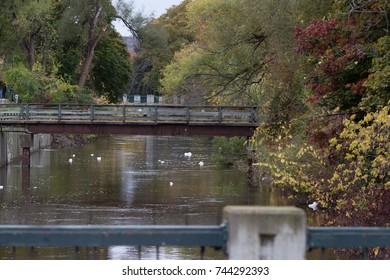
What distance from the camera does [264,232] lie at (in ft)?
21.6

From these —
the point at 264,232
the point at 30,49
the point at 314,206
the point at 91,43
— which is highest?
the point at 91,43

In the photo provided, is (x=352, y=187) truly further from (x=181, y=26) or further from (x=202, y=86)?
(x=181, y=26)

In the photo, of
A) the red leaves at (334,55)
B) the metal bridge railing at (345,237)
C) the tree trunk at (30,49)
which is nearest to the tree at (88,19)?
the tree trunk at (30,49)

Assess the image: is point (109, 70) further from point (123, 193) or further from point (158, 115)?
point (123, 193)

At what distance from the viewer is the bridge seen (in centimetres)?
4384

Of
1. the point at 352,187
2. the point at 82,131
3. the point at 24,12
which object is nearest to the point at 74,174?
the point at 82,131

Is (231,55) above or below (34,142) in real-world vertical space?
above

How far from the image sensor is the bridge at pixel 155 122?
43844 mm

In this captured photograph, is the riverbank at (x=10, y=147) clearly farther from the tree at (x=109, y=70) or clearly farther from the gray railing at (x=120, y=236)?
the gray railing at (x=120, y=236)

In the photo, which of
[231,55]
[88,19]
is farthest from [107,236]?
[88,19]

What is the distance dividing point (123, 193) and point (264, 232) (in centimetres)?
3106

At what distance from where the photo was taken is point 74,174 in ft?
147

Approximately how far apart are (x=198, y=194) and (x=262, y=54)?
7.85 metres

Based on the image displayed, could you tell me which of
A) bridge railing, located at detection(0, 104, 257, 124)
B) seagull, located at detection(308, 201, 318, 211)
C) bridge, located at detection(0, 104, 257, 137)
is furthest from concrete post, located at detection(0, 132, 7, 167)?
seagull, located at detection(308, 201, 318, 211)
